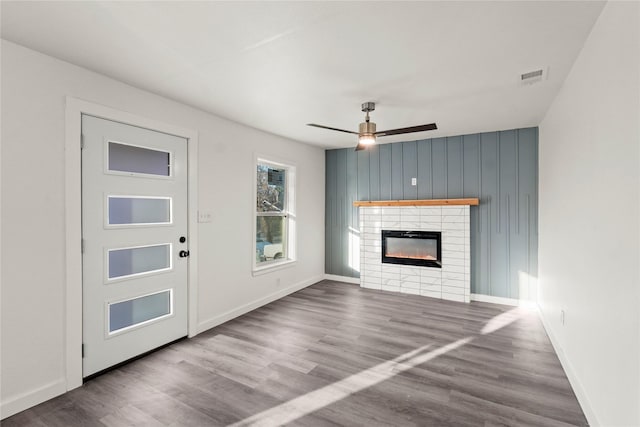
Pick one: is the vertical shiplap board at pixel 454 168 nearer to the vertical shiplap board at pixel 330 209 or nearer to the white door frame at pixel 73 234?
the vertical shiplap board at pixel 330 209

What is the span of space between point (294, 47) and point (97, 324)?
275cm

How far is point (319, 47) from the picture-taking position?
7.23 ft

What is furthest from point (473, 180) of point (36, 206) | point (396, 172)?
point (36, 206)

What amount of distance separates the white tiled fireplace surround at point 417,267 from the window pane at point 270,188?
1.50 m

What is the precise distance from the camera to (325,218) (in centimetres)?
611

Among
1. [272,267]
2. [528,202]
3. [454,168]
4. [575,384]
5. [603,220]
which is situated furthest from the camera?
[454,168]

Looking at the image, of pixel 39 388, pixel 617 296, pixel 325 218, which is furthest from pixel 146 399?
pixel 325 218

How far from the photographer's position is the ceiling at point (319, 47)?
179cm

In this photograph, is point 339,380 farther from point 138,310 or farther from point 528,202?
point 528,202

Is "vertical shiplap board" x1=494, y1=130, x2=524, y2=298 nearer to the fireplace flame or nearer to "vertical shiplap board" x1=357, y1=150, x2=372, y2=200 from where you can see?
the fireplace flame

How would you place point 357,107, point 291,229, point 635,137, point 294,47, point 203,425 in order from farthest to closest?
point 291,229 < point 357,107 < point 294,47 < point 203,425 < point 635,137

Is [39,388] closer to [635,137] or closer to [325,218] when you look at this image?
[635,137]

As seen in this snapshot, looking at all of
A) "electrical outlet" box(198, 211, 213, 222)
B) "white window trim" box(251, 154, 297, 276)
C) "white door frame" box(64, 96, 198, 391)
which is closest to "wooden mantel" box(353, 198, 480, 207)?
"white window trim" box(251, 154, 297, 276)

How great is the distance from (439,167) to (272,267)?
3110 millimetres
